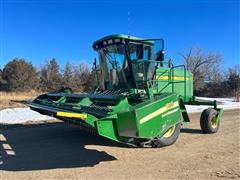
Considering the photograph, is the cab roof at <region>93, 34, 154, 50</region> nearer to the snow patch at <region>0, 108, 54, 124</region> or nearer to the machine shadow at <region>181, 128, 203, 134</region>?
the machine shadow at <region>181, 128, 203, 134</region>

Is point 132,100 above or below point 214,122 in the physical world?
above

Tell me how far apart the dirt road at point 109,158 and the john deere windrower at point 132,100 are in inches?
18.0

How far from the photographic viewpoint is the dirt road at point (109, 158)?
4.65 meters

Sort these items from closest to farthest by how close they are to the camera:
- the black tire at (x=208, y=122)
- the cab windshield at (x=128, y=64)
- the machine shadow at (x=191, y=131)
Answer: the cab windshield at (x=128, y=64) → the black tire at (x=208, y=122) → the machine shadow at (x=191, y=131)

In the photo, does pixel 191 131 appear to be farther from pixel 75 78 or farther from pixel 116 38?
pixel 75 78

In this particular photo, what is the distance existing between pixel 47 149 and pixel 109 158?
5.23 feet

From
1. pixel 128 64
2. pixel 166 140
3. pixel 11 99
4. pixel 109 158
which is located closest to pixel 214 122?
pixel 166 140

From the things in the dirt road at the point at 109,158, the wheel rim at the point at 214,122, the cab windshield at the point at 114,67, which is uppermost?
the cab windshield at the point at 114,67

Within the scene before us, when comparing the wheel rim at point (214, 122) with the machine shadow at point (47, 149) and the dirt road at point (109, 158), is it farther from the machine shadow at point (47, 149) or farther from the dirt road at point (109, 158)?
the machine shadow at point (47, 149)

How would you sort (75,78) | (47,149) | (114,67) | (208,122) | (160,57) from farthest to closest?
(75,78) → (208,122) → (114,67) → (160,57) → (47,149)

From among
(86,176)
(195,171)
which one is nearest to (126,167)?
(86,176)

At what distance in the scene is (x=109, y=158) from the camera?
5.57 metres

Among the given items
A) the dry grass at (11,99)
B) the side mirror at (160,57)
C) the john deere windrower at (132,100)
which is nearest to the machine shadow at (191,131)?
the john deere windrower at (132,100)

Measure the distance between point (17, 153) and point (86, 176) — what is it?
214cm
